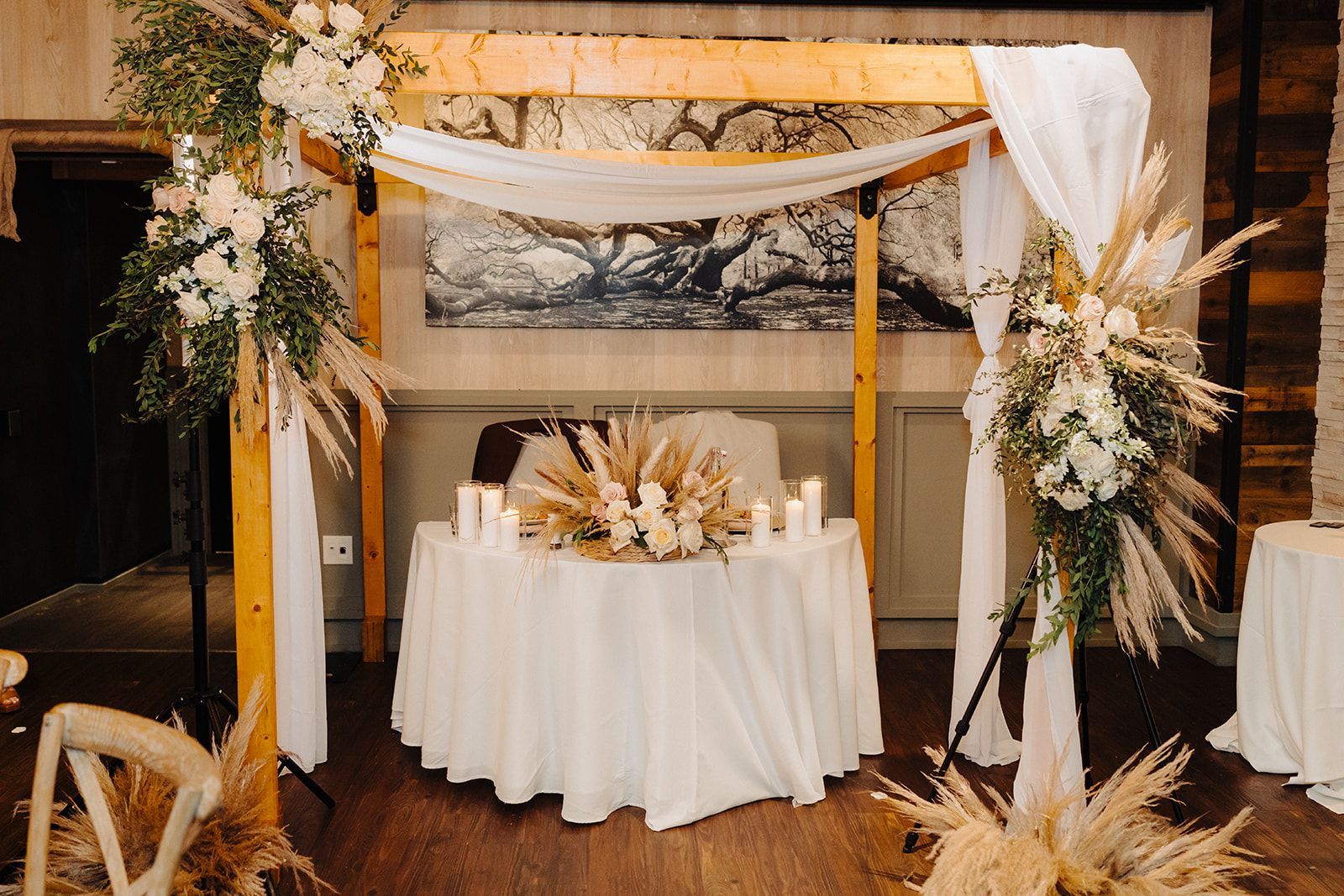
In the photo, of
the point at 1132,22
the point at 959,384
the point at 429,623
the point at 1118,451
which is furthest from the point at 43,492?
the point at 1132,22

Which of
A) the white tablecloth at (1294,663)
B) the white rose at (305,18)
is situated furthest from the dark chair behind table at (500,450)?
the white tablecloth at (1294,663)

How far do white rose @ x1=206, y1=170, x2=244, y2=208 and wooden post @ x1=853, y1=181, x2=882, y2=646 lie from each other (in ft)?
9.42

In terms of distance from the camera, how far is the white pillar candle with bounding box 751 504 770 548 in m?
3.55

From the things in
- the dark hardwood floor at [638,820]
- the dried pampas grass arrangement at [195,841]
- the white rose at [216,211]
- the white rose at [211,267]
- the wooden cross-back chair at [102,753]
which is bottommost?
the dark hardwood floor at [638,820]

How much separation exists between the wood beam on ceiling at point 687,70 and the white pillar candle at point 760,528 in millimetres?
1264

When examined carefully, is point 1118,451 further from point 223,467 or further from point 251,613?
point 223,467

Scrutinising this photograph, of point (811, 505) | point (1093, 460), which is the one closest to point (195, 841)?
point (811, 505)

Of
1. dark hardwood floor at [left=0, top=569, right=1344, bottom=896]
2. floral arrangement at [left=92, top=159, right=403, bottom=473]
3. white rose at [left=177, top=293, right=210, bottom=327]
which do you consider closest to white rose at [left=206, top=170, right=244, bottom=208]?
floral arrangement at [left=92, top=159, right=403, bottom=473]

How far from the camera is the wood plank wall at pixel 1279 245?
4.68 m

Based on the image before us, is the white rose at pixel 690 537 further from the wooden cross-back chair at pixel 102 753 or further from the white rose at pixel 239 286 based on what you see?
the wooden cross-back chair at pixel 102 753

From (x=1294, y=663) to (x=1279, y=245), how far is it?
2014 millimetres

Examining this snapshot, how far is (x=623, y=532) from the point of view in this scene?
128 inches

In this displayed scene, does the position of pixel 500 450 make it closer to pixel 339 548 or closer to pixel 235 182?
pixel 339 548

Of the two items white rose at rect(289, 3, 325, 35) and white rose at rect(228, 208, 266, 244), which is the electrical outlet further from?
white rose at rect(289, 3, 325, 35)
